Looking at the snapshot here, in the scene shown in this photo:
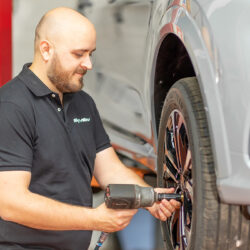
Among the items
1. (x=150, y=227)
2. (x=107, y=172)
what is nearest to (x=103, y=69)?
(x=107, y=172)

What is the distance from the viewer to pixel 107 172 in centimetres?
241

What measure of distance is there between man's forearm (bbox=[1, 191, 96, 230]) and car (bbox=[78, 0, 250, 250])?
0.35 meters

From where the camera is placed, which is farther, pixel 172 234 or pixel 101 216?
pixel 172 234

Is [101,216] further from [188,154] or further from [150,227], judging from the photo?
[150,227]

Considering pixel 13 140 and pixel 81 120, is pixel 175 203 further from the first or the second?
pixel 13 140

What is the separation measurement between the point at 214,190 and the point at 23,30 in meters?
1.66

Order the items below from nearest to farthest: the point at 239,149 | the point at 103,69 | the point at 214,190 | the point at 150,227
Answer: the point at 239,149 → the point at 214,190 → the point at 103,69 → the point at 150,227

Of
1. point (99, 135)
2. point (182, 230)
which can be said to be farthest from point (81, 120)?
point (182, 230)

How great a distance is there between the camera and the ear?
2.05 m

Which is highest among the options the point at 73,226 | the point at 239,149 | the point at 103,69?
the point at 103,69

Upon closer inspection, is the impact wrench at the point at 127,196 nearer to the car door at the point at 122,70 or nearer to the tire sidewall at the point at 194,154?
the tire sidewall at the point at 194,154

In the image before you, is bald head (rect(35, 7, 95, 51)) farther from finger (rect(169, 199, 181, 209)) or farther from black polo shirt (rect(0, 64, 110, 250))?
finger (rect(169, 199, 181, 209))

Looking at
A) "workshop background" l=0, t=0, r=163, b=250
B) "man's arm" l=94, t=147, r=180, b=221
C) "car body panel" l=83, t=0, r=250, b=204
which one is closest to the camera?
"car body panel" l=83, t=0, r=250, b=204

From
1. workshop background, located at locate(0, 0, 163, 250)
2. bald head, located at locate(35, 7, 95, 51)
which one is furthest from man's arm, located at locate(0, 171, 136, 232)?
workshop background, located at locate(0, 0, 163, 250)
